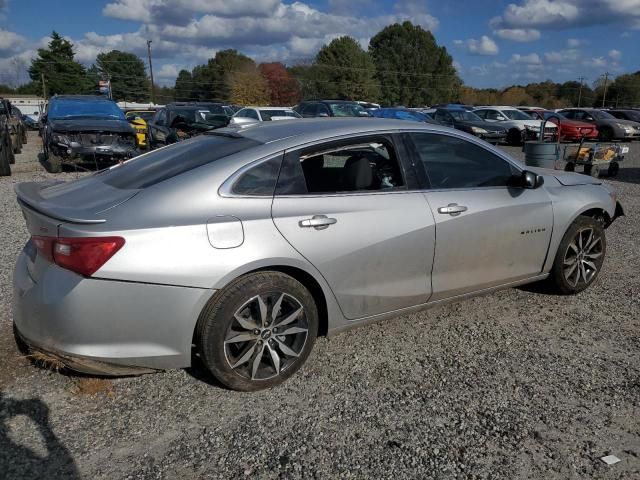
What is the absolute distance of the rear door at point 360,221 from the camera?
3188mm

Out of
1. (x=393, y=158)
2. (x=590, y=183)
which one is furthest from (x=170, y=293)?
(x=590, y=183)

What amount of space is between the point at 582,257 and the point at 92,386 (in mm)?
4010

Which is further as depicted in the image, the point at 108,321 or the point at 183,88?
the point at 183,88

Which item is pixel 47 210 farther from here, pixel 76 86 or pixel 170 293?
pixel 76 86

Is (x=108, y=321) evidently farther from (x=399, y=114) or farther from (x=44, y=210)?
(x=399, y=114)

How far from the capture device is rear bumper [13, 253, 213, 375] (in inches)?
105

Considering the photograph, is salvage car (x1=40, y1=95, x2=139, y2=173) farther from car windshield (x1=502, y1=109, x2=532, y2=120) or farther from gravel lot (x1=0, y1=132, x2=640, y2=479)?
car windshield (x1=502, y1=109, x2=532, y2=120)

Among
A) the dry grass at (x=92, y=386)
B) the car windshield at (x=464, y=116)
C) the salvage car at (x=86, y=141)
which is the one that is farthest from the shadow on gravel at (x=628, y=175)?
the dry grass at (x=92, y=386)

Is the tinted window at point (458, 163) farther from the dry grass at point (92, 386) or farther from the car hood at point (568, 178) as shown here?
the dry grass at point (92, 386)

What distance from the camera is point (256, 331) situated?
3.07 m

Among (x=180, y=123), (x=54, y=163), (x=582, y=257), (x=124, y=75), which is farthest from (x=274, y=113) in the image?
(x=124, y=75)

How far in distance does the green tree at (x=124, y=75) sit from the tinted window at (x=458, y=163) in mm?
96865

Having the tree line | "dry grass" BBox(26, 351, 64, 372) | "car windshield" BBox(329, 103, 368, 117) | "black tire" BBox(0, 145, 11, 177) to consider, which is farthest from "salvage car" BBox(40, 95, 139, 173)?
the tree line

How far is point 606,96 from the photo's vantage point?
74.6 meters
